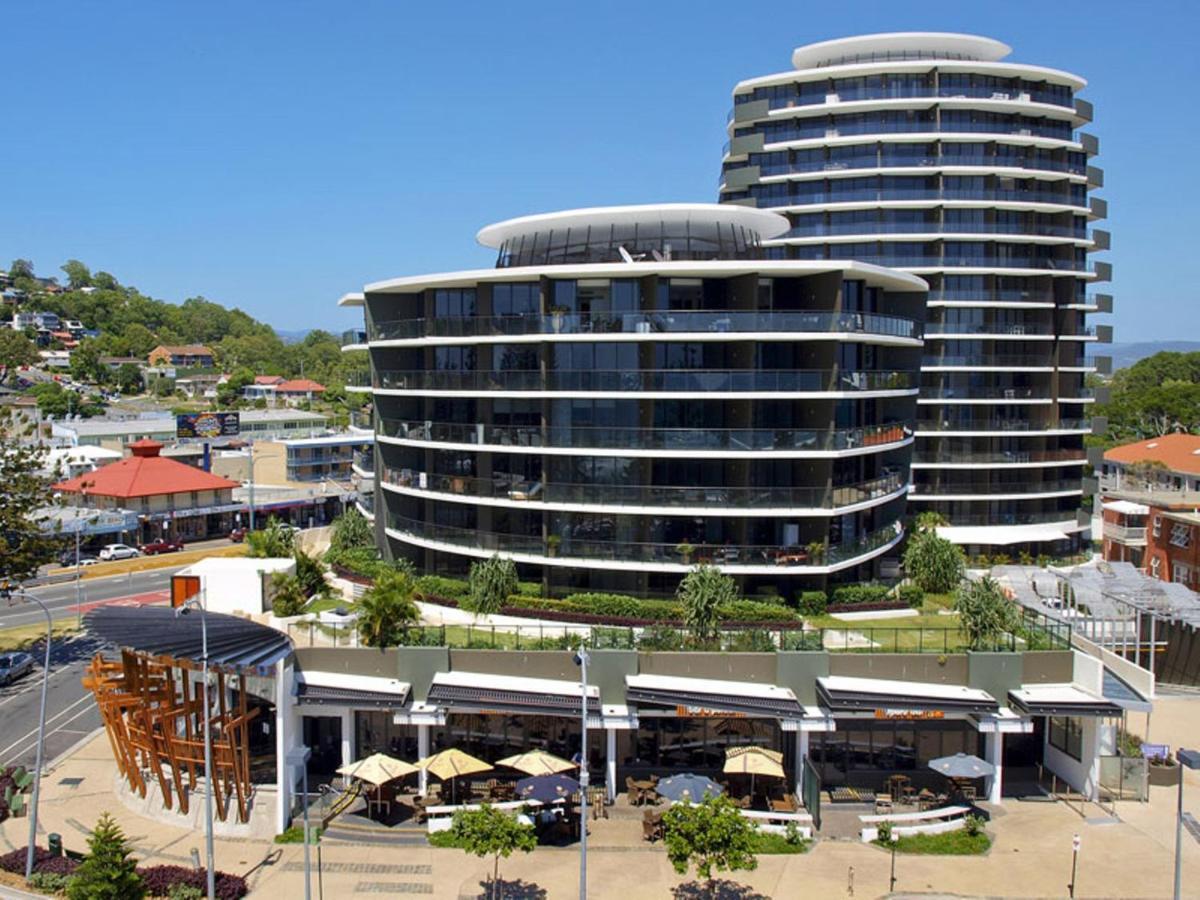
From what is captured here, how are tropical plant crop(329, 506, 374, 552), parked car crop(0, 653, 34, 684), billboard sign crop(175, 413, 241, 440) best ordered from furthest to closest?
billboard sign crop(175, 413, 241, 440), tropical plant crop(329, 506, 374, 552), parked car crop(0, 653, 34, 684)

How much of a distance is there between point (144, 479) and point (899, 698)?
72862mm

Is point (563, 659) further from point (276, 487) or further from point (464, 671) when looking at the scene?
point (276, 487)

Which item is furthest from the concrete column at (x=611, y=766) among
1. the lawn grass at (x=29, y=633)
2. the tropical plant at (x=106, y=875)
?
the lawn grass at (x=29, y=633)

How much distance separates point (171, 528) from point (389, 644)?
190 feet

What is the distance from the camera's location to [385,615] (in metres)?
37.7

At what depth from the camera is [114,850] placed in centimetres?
2738

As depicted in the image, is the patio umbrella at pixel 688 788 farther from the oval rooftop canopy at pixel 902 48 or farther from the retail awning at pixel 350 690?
the oval rooftop canopy at pixel 902 48

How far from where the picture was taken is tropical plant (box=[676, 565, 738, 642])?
38.6 m

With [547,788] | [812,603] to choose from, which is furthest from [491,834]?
[812,603]

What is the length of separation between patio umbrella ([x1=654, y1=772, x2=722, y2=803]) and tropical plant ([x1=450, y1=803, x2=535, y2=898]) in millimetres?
4312

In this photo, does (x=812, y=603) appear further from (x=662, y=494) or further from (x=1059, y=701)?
(x=1059, y=701)

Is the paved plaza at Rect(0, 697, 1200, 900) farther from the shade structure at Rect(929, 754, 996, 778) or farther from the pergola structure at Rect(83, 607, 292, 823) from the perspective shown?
the shade structure at Rect(929, 754, 996, 778)

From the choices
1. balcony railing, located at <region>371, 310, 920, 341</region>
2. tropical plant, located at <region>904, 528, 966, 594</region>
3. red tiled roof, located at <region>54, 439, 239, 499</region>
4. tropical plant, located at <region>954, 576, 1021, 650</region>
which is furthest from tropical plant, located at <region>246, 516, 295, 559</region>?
red tiled roof, located at <region>54, 439, 239, 499</region>

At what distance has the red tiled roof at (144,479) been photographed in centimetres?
8600
